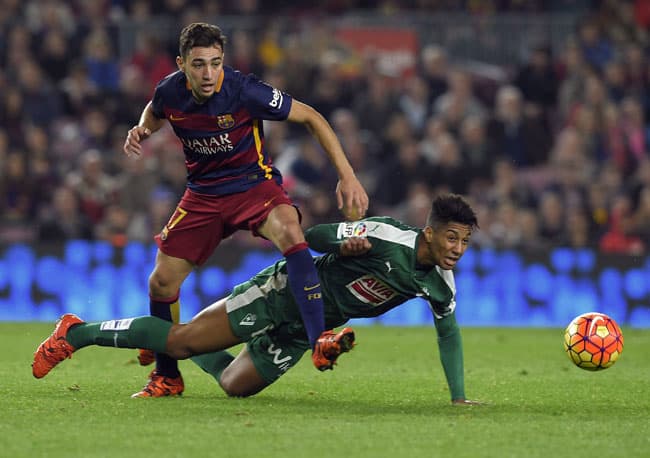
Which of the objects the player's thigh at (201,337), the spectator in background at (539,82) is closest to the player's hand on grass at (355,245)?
the player's thigh at (201,337)

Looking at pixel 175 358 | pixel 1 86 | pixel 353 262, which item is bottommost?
pixel 175 358

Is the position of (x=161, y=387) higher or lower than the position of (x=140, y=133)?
lower

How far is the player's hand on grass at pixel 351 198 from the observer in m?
6.46

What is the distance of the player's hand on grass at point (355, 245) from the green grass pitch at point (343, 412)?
837 mm

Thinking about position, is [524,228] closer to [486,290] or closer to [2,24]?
[486,290]

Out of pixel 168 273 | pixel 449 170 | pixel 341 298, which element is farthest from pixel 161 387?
pixel 449 170

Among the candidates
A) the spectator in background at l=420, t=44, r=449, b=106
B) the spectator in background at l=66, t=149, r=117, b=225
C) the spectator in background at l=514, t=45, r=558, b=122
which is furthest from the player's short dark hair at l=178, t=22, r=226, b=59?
the spectator in background at l=514, t=45, r=558, b=122

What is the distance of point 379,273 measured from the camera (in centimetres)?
684

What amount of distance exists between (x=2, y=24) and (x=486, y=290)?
23.9 feet

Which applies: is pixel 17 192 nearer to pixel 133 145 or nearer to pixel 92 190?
pixel 92 190

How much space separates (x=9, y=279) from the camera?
13352mm

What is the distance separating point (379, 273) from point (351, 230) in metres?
0.29

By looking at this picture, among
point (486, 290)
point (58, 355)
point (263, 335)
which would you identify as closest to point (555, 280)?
point (486, 290)

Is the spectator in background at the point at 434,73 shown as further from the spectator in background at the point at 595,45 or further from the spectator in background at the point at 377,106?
the spectator in background at the point at 595,45
